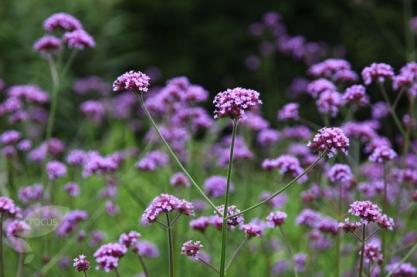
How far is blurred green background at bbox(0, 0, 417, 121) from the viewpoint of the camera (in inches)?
322

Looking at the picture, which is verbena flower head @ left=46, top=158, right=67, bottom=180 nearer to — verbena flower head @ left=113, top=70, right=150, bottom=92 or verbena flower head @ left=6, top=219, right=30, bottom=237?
verbena flower head @ left=6, top=219, right=30, bottom=237

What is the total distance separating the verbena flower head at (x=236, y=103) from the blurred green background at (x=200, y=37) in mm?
5850

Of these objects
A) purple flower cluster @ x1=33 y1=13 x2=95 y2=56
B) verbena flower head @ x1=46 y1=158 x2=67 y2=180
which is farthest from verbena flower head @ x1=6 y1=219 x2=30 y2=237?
purple flower cluster @ x1=33 y1=13 x2=95 y2=56

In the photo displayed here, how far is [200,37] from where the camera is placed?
31.1ft

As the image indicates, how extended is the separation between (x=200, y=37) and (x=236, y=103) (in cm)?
764

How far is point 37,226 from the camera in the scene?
347 centimetres

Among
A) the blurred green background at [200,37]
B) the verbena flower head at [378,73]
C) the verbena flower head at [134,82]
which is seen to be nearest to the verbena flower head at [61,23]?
the verbena flower head at [134,82]

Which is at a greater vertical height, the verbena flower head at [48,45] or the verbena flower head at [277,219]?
the verbena flower head at [48,45]

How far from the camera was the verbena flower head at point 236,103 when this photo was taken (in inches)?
77.5

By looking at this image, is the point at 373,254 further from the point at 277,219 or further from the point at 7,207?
the point at 7,207

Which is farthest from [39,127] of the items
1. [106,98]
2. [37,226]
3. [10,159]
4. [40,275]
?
[40,275]

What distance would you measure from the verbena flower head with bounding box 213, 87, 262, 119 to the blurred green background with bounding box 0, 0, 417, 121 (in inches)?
230

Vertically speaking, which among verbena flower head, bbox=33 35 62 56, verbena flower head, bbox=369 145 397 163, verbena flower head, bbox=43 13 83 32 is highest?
verbena flower head, bbox=43 13 83 32

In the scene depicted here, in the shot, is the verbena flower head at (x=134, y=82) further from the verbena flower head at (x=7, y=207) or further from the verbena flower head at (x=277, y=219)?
the verbena flower head at (x=277, y=219)
